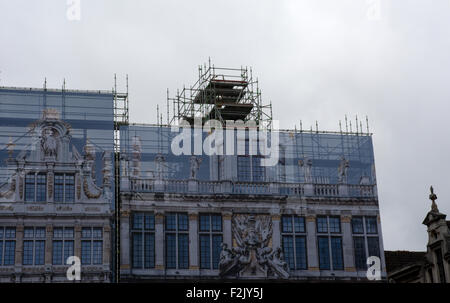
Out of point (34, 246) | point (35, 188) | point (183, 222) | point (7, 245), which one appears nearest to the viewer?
point (7, 245)

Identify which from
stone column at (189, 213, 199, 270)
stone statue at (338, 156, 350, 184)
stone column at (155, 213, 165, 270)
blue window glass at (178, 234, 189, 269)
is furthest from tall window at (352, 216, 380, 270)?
stone column at (155, 213, 165, 270)

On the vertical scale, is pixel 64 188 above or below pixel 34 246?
above

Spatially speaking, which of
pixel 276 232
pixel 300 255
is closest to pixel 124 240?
pixel 276 232

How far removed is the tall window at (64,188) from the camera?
134ft

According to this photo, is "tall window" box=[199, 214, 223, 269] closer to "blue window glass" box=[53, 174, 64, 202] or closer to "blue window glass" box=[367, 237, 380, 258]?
"blue window glass" box=[53, 174, 64, 202]

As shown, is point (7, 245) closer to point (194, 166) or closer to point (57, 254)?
point (57, 254)

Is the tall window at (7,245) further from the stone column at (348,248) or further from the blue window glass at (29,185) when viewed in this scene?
the stone column at (348,248)

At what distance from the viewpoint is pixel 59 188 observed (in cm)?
4103

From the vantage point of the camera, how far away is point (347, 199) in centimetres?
4416

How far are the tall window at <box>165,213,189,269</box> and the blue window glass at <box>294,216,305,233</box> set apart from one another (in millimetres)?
5413

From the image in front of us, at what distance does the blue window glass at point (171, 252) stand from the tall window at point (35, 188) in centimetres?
595

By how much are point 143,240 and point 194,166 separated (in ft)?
15.3

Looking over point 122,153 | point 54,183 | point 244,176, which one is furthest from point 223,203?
point 54,183

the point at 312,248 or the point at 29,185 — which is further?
the point at 312,248
